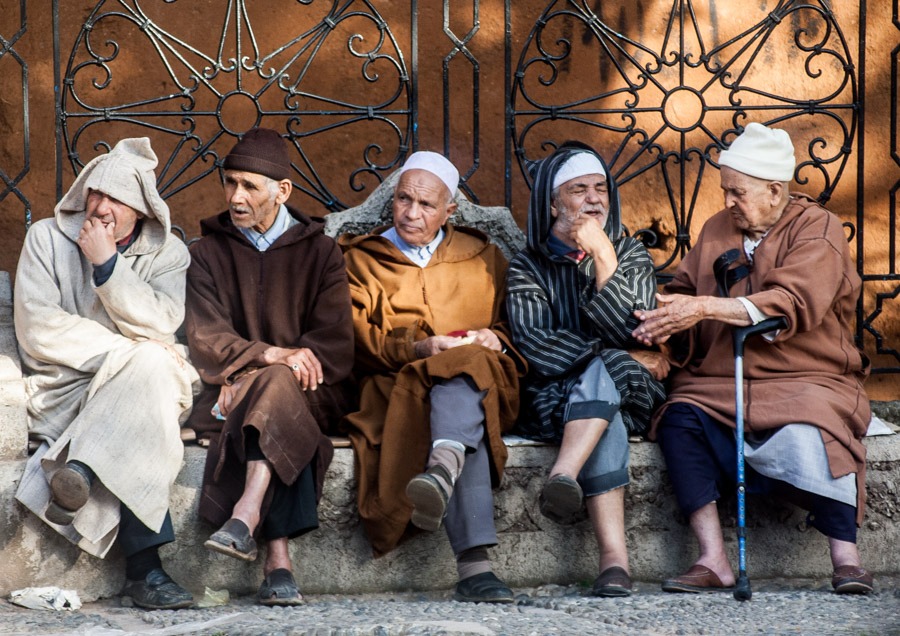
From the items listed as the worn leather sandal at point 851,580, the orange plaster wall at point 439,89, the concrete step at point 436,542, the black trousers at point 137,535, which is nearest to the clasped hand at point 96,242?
the concrete step at point 436,542

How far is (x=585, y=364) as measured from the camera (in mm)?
5410

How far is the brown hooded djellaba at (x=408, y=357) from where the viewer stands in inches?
204

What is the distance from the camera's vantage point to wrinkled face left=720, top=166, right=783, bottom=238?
5523 mm

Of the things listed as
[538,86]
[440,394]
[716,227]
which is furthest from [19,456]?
[538,86]

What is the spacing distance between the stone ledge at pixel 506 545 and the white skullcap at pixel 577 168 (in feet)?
3.86

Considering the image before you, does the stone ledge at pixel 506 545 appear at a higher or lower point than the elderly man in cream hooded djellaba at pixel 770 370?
lower

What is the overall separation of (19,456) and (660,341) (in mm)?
2547

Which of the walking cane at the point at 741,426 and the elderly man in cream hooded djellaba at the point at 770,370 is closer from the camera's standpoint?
the walking cane at the point at 741,426

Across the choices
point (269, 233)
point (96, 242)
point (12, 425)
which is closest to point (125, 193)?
point (96, 242)

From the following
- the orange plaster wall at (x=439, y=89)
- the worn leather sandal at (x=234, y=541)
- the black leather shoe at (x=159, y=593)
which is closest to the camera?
the worn leather sandal at (x=234, y=541)

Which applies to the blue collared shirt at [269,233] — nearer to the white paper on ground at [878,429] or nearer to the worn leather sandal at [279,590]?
the worn leather sandal at [279,590]

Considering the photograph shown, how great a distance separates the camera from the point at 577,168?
575 cm

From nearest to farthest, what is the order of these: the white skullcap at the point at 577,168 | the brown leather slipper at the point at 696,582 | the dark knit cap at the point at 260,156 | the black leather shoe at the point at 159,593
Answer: the black leather shoe at the point at 159,593 → the brown leather slipper at the point at 696,582 → the dark knit cap at the point at 260,156 → the white skullcap at the point at 577,168

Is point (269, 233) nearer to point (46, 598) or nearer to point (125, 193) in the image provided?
point (125, 193)
